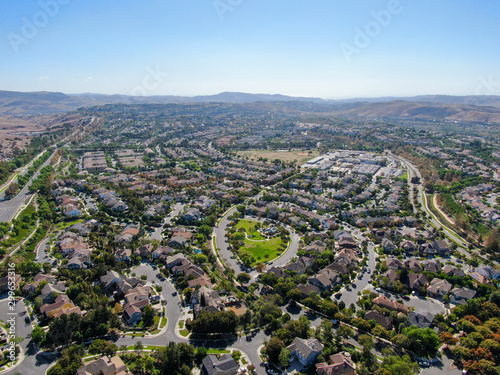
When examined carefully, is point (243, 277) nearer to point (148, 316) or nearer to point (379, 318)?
point (148, 316)

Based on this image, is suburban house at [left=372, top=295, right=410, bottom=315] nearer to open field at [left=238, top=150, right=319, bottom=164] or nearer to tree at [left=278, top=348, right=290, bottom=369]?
tree at [left=278, top=348, right=290, bottom=369]

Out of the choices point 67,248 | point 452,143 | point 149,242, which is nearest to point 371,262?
point 149,242

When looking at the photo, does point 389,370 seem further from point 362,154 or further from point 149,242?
point 362,154

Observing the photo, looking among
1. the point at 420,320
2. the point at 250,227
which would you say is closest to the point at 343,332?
the point at 420,320

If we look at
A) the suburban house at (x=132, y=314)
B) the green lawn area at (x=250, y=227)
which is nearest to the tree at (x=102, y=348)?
the suburban house at (x=132, y=314)

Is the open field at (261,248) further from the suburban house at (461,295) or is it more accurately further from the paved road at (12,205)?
Result: the paved road at (12,205)

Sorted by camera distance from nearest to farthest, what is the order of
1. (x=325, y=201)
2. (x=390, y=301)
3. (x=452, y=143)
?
(x=390, y=301)
(x=325, y=201)
(x=452, y=143)

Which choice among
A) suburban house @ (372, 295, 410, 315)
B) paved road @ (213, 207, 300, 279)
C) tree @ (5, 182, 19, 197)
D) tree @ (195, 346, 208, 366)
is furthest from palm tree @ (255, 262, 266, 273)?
tree @ (5, 182, 19, 197)
